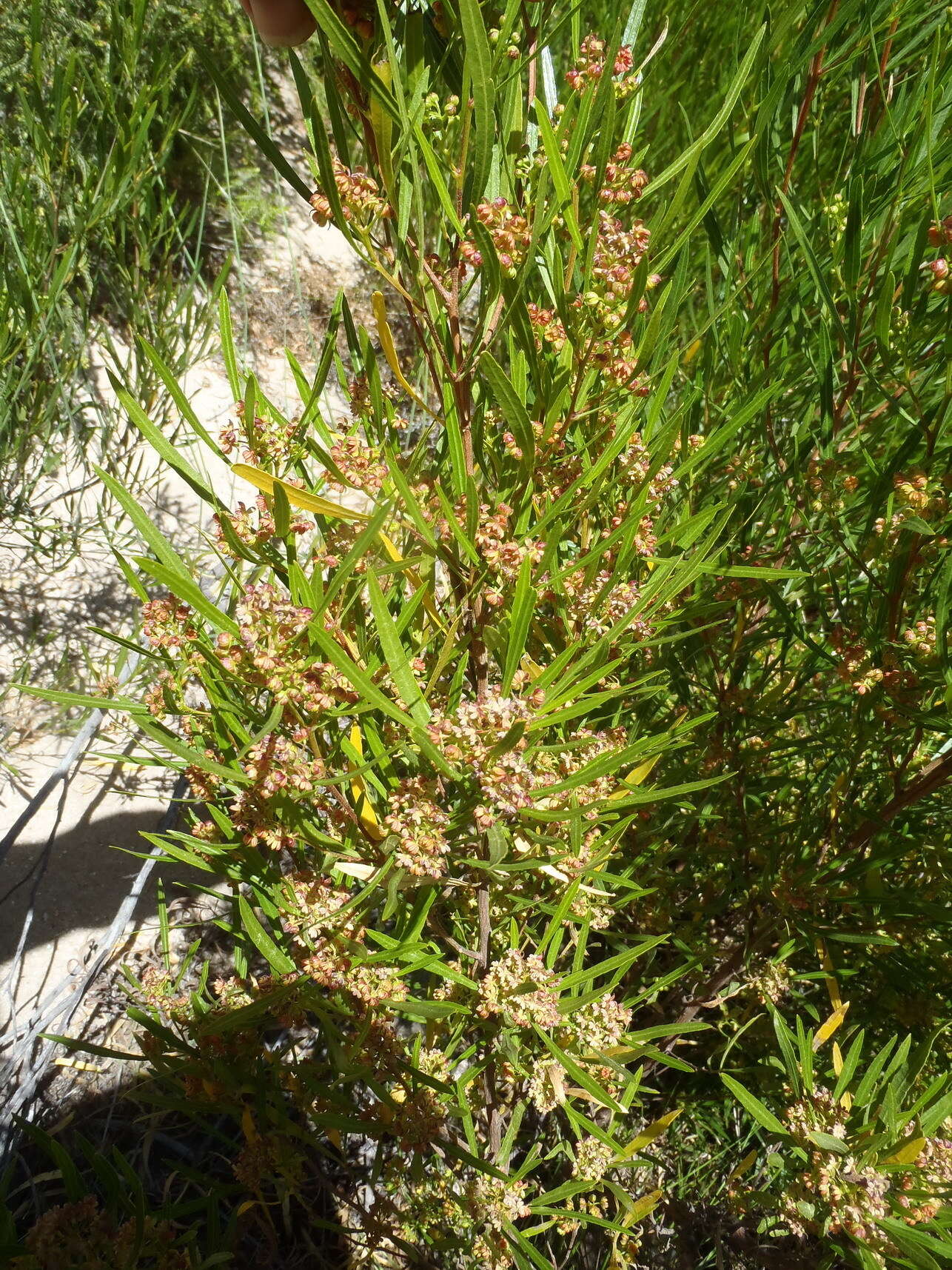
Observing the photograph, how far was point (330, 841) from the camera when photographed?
60cm

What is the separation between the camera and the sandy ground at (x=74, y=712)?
142 cm

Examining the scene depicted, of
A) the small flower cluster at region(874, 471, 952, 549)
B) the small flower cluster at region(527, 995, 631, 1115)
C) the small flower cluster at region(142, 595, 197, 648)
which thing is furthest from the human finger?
the small flower cluster at region(527, 995, 631, 1115)

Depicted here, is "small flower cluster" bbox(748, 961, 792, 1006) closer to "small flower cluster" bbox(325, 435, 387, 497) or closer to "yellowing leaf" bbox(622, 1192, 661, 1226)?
"yellowing leaf" bbox(622, 1192, 661, 1226)

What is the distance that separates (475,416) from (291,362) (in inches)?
5.8

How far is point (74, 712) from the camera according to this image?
171 cm

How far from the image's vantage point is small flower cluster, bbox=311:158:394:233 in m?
0.47

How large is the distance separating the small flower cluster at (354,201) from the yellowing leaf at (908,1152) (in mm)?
803

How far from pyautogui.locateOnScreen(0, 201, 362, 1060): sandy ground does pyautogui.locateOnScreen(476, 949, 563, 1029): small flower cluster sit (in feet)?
2.35

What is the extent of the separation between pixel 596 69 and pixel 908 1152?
2.76 feet

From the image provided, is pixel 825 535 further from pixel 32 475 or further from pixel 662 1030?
pixel 32 475

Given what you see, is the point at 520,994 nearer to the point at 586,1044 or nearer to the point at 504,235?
the point at 586,1044

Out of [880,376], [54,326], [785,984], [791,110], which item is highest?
[54,326]

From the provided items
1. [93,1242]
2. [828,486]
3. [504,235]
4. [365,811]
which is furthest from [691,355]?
[93,1242]

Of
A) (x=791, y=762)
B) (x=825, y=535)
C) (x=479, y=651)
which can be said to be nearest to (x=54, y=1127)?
(x=479, y=651)
